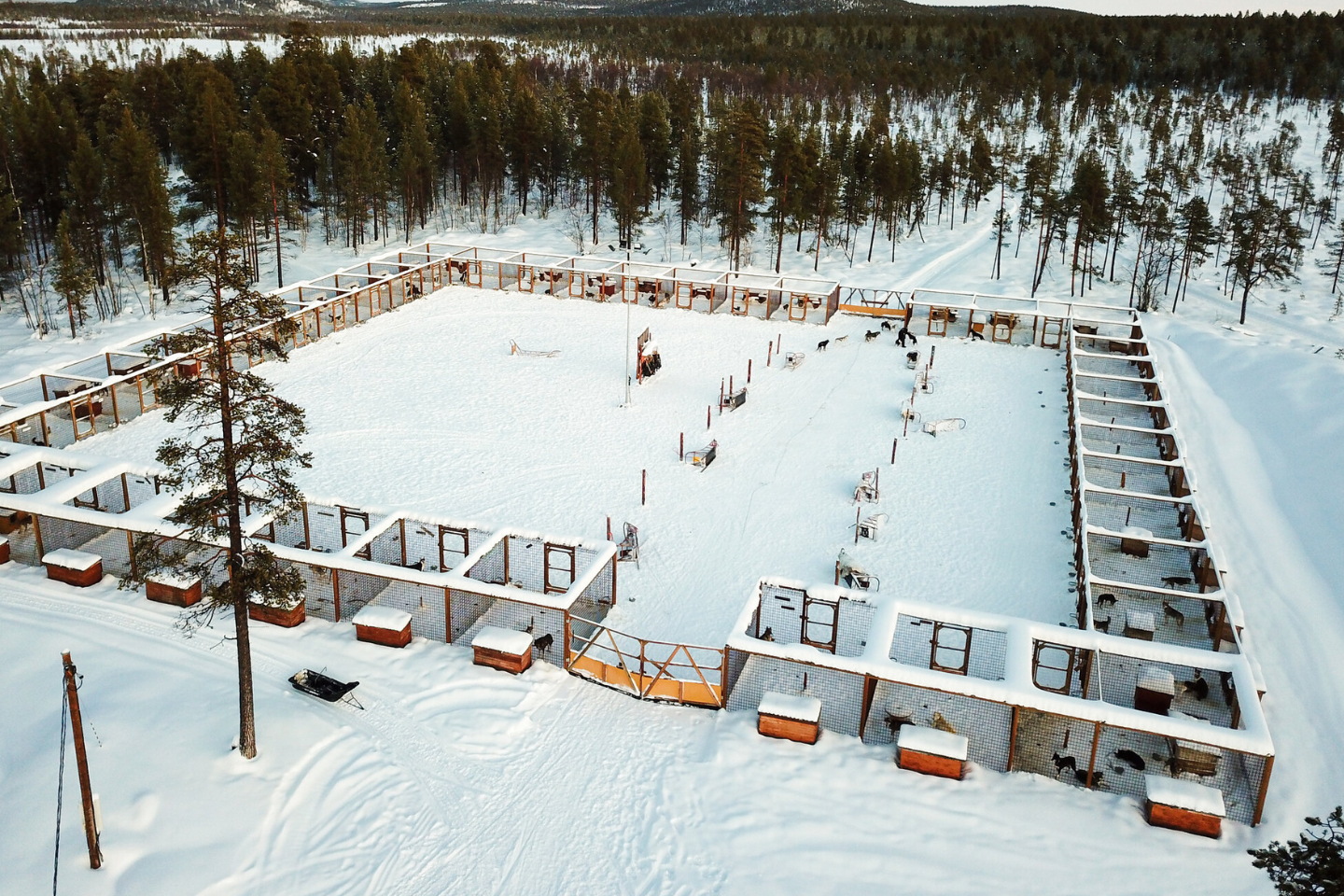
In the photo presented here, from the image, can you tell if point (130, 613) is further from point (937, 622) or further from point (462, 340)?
point (462, 340)

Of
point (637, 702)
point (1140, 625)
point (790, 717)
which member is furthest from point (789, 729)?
point (1140, 625)

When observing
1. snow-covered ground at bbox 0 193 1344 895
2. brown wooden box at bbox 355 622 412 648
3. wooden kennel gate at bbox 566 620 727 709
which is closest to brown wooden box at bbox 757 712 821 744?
snow-covered ground at bbox 0 193 1344 895

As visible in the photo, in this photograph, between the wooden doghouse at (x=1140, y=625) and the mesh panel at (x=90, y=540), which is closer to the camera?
the wooden doghouse at (x=1140, y=625)

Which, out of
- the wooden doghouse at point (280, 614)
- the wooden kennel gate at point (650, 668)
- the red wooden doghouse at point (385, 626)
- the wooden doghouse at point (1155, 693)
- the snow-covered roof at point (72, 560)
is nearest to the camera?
the wooden doghouse at point (1155, 693)

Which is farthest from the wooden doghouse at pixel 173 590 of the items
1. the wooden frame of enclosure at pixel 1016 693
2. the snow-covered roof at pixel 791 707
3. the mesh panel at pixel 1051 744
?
the mesh panel at pixel 1051 744

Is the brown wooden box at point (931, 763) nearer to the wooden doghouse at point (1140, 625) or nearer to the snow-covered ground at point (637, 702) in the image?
the snow-covered ground at point (637, 702)

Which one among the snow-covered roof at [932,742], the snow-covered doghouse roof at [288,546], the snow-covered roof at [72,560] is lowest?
the snow-covered roof at [72,560]

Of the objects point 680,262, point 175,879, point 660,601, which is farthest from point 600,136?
point 175,879

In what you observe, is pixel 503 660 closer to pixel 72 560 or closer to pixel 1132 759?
pixel 72 560
